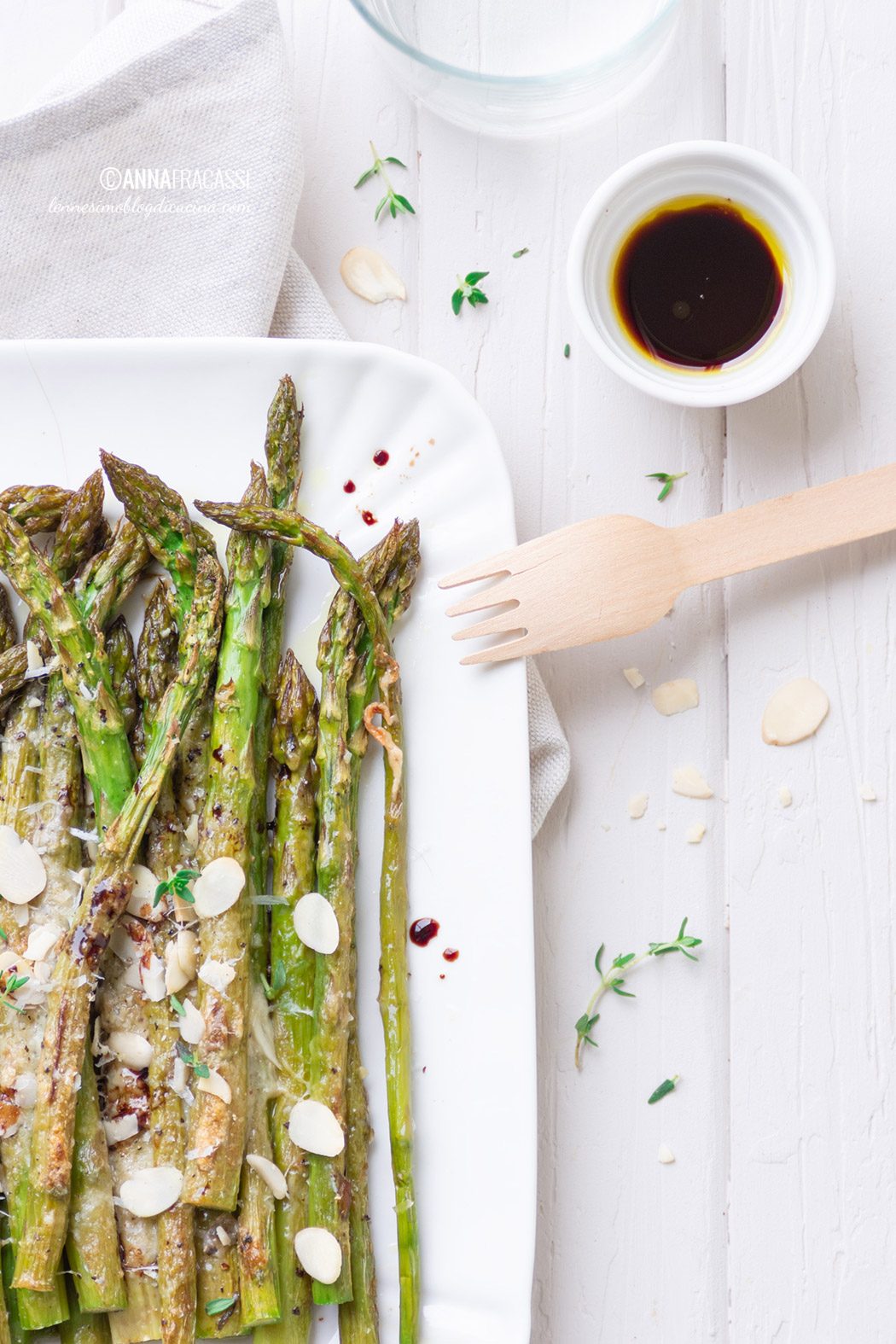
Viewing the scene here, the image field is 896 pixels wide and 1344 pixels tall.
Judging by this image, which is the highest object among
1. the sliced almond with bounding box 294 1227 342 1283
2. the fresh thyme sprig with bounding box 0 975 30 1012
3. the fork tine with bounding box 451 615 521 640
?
the fork tine with bounding box 451 615 521 640

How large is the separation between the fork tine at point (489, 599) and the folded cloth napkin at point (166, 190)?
0.76 ft

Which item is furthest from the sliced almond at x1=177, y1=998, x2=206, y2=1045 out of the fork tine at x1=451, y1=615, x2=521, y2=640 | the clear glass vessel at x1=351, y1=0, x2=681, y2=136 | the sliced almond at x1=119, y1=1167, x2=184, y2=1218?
the clear glass vessel at x1=351, y1=0, x2=681, y2=136

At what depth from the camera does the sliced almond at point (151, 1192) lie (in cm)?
194

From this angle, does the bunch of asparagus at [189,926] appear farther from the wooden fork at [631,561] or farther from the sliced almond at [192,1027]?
the wooden fork at [631,561]

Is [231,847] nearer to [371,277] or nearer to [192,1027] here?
A: [192,1027]

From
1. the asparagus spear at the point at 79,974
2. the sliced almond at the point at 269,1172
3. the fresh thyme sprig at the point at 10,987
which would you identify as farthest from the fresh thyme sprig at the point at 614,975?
the fresh thyme sprig at the point at 10,987

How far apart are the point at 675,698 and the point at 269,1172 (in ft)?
3.99

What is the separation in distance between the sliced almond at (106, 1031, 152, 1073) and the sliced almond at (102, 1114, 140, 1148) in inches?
3.8

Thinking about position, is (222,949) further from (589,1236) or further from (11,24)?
(11,24)

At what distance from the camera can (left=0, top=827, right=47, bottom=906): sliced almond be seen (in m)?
1.99

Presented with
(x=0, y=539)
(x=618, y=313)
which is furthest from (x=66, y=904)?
(x=618, y=313)

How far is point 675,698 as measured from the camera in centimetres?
231

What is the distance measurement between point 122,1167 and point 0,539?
1187 millimetres

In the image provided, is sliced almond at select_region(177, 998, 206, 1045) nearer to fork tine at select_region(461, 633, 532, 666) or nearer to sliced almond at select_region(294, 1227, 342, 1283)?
sliced almond at select_region(294, 1227, 342, 1283)
